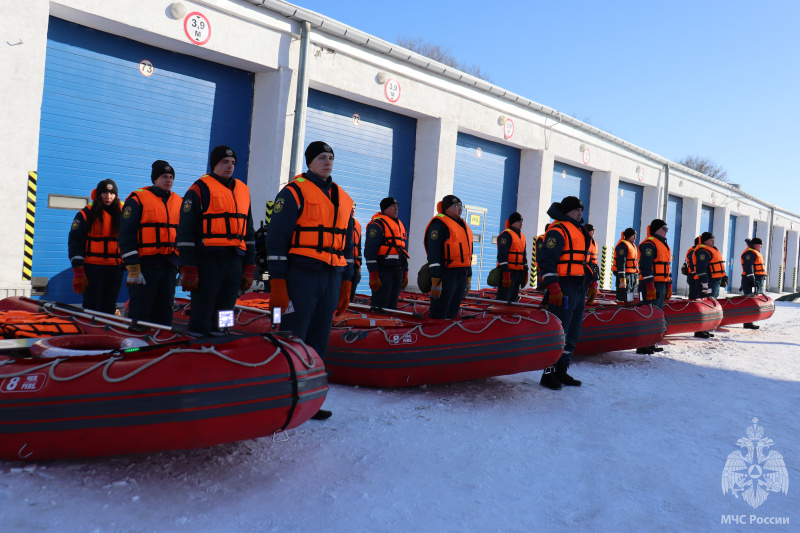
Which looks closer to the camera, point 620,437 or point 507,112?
point 620,437

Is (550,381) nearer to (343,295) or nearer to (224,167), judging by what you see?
(343,295)

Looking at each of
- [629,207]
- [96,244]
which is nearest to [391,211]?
[96,244]

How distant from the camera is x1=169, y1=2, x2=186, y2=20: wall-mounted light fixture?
7.73 m

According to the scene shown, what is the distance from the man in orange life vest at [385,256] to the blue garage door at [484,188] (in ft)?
20.1

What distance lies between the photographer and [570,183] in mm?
16812

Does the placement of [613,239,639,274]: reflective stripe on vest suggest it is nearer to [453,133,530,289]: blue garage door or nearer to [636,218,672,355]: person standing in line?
[636,218,672,355]: person standing in line

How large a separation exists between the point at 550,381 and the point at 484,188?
9173 millimetres

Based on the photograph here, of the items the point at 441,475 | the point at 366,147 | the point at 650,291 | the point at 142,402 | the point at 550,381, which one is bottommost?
the point at 441,475

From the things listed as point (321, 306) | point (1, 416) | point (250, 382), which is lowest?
point (1, 416)

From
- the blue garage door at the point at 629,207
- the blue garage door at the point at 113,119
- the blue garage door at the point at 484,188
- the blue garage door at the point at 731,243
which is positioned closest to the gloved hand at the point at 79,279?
the blue garage door at the point at 113,119

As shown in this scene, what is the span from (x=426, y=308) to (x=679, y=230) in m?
18.9

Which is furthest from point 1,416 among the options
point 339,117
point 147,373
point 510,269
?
point 339,117

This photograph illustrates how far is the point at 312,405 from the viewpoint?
121 inches

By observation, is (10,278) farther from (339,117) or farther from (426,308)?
(339,117)
